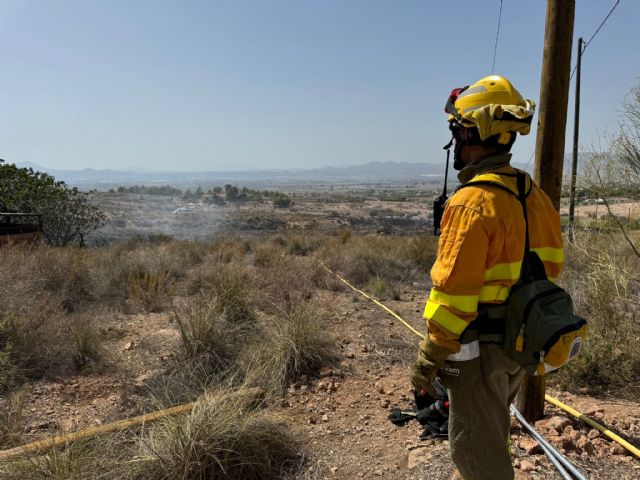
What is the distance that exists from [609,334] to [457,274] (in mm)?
3738

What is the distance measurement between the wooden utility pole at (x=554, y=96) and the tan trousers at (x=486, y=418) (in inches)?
59.9

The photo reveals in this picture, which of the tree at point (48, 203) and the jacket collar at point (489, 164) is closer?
the jacket collar at point (489, 164)

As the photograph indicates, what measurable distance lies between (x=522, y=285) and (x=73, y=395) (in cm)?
416

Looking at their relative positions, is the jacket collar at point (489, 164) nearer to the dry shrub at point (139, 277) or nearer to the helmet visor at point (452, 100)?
the helmet visor at point (452, 100)

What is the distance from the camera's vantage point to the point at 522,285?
1873 millimetres

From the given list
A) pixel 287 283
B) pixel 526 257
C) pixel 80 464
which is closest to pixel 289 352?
pixel 80 464

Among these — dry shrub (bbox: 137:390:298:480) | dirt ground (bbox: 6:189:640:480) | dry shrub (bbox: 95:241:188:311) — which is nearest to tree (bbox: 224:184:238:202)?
dry shrub (bbox: 95:241:188:311)

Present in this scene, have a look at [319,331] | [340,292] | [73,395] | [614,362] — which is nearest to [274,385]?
[319,331]

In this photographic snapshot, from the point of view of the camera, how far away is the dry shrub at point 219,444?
2.72 metres

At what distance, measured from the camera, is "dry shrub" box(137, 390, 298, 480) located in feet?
8.92

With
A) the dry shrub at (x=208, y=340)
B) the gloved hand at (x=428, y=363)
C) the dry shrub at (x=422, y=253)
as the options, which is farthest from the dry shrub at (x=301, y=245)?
the gloved hand at (x=428, y=363)

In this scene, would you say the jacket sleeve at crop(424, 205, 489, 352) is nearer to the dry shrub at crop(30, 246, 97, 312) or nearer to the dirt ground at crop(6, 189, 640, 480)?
the dirt ground at crop(6, 189, 640, 480)

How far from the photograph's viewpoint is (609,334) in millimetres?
4445

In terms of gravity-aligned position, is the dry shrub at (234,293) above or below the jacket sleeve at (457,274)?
below
